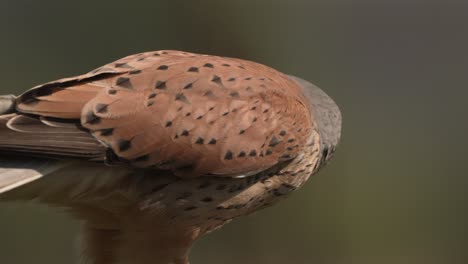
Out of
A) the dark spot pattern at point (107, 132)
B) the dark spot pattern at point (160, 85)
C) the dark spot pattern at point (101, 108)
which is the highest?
the dark spot pattern at point (160, 85)

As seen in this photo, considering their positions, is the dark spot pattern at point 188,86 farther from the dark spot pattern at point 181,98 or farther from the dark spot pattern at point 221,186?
the dark spot pattern at point 221,186

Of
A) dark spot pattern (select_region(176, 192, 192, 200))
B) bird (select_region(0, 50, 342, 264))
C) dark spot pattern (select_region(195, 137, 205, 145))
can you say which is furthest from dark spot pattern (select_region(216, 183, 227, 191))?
dark spot pattern (select_region(195, 137, 205, 145))

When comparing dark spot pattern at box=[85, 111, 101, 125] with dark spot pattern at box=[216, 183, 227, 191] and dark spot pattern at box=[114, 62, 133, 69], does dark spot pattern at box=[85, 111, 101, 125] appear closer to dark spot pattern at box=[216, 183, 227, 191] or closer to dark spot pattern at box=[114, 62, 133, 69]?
dark spot pattern at box=[114, 62, 133, 69]

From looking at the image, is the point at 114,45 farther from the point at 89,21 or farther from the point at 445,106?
the point at 445,106

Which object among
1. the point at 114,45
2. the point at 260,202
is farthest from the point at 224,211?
the point at 114,45

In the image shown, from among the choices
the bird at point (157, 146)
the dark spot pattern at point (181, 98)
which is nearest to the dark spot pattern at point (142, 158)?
the bird at point (157, 146)

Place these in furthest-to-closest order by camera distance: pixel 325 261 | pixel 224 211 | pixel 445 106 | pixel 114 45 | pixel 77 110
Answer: pixel 445 106 → pixel 325 261 → pixel 114 45 → pixel 224 211 → pixel 77 110

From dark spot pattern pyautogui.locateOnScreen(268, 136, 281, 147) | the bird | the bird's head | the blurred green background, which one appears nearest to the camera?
the bird
